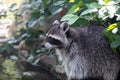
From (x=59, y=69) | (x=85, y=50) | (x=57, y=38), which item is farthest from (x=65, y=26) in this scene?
(x=59, y=69)

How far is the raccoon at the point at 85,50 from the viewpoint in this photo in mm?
4145

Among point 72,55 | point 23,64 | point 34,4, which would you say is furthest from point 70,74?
point 23,64

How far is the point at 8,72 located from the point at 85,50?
2431mm

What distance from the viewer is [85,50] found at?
13.8ft

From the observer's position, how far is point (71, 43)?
4.21 m

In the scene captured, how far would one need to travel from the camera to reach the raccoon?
4.14 m

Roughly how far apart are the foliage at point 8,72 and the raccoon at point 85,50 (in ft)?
6.51

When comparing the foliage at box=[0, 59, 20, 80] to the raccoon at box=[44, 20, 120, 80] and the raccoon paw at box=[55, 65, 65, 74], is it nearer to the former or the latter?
the raccoon paw at box=[55, 65, 65, 74]

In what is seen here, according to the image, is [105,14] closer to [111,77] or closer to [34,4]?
[111,77]

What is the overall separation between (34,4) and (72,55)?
1052mm

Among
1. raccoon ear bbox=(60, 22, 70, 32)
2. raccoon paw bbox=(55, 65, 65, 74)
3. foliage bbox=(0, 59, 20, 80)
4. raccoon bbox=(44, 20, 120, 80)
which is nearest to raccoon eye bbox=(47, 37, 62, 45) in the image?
raccoon bbox=(44, 20, 120, 80)

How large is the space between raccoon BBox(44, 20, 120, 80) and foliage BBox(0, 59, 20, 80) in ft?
6.51

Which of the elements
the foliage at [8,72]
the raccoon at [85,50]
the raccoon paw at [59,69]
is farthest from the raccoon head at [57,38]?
the foliage at [8,72]

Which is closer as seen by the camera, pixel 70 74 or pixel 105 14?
pixel 105 14
